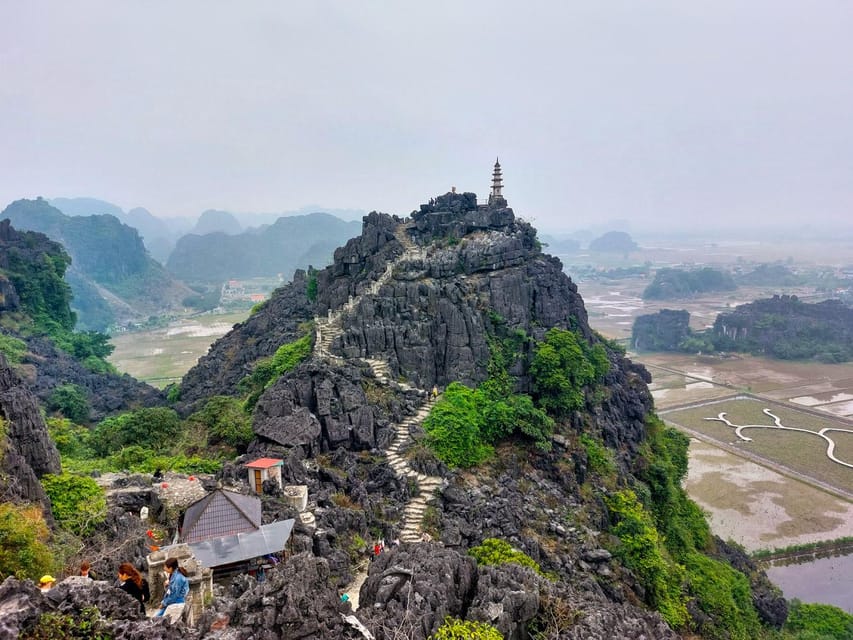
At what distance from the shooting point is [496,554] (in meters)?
19.9

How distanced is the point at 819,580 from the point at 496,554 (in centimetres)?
3042

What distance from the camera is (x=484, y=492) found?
1049 inches

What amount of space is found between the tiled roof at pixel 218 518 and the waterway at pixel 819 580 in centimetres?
3587

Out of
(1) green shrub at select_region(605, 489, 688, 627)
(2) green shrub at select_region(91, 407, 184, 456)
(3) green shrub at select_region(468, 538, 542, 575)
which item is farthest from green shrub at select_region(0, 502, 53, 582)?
(1) green shrub at select_region(605, 489, 688, 627)

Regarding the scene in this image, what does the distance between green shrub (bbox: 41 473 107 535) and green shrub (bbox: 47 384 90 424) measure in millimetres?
29615

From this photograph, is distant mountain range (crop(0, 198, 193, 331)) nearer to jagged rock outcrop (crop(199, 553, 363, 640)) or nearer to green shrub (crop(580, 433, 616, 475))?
green shrub (crop(580, 433, 616, 475))

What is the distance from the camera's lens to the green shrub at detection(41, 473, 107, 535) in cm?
1697

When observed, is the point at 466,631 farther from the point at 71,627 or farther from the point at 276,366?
the point at 276,366

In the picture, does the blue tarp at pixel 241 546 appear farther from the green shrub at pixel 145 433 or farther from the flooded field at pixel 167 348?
the flooded field at pixel 167 348

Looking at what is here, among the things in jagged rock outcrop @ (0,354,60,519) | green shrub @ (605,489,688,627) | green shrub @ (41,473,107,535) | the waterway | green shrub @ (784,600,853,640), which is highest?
jagged rock outcrop @ (0,354,60,519)

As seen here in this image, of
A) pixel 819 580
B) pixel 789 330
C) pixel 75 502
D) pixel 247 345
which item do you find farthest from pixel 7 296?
pixel 789 330

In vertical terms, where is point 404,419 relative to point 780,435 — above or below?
above

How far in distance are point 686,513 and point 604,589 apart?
15.4m

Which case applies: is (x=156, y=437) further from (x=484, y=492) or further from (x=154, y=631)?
(x=154, y=631)
